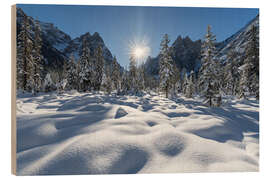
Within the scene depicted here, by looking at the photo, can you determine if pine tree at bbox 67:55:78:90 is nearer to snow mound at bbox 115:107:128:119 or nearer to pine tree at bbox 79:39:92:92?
pine tree at bbox 79:39:92:92

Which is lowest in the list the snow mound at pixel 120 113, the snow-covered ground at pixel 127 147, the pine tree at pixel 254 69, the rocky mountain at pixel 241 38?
the snow-covered ground at pixel 127 147

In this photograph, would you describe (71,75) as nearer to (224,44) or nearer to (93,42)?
(93,42)

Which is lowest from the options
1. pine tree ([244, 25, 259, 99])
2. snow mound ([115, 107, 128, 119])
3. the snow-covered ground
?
the snow-covered ground

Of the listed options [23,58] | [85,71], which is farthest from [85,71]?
[23,58]

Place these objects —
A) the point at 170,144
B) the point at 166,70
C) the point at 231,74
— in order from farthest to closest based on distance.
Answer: the point at 231,74 < the point at 166,70 < the point at 170,144

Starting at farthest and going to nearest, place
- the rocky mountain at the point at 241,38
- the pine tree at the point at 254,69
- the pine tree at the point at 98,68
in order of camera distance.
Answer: the pine tree at the point at 98,68 → the rocky mountain at the point at 241,38 → the pine tree at the point at 254,69

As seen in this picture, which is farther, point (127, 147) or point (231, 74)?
point (231, 74)

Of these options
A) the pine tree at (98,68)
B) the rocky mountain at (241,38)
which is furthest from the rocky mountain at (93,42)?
the rocky mountain at (241,38)

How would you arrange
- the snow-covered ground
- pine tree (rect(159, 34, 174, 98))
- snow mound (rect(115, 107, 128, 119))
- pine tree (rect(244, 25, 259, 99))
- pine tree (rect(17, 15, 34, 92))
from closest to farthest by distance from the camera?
the snow-covered ground → snow mound (rect(115, 107, 128, 119)) → pine tree (rect(17, 15, 34, 92)) → pine tree (rect(244, 25, 259, 99)) → pine tree (rect(159, 34, 174, 98))

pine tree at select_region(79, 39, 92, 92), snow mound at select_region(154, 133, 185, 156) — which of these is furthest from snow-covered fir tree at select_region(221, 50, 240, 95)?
snow mound at select_region(154, 133, 185, 156)

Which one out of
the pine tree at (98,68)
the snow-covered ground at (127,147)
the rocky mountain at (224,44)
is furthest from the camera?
the pine tree at (98,68)

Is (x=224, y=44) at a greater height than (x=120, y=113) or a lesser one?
greater

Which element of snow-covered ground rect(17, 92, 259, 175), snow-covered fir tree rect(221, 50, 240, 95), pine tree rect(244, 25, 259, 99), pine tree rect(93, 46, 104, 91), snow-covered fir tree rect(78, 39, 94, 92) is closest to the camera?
snow-covered ground rect(17, 92, 259, 175)

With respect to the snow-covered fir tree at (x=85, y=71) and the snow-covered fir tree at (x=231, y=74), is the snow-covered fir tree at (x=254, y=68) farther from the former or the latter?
the snow-covered fir tree at (x=231, y=74)
